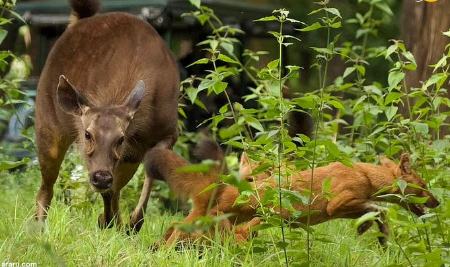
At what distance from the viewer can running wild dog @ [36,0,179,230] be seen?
712cm

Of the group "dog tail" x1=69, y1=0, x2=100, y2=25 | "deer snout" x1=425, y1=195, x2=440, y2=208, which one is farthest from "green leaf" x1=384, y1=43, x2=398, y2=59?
"dog tail" x1=69, y1=0, x2=100, y2=25

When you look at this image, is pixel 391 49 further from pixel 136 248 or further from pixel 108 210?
pixel 108 210

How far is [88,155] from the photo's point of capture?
269 inches

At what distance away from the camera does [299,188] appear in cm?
650

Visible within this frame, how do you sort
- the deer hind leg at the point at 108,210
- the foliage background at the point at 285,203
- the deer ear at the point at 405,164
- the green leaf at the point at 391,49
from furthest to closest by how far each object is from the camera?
1. the deer hind leg at the point at 108,210
2. the deer ear at the point at 405,164
3. the green leaf at the point at 391,49
4. the foliage background at the point at 285,203

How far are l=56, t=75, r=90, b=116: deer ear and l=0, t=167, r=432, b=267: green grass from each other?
661mm

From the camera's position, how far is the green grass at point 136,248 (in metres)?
5.76

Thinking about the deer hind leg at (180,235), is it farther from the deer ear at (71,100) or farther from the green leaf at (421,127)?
the green leaf at (421,127)

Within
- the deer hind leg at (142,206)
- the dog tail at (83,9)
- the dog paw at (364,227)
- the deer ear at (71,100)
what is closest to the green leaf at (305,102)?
the deer hind leg at (142,206)

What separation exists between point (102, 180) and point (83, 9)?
7.72 ft

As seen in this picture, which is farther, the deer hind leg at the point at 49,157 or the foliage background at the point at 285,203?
the deer hind leg at the point at 49,157

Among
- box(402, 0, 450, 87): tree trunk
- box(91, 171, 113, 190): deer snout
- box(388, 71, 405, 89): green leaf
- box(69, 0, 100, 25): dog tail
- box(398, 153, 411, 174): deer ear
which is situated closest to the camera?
box(388, 71, 405, 89): green leaf

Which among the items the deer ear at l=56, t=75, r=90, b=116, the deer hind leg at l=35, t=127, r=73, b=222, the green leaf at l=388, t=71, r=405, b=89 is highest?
the green leaf at l=388, t=71, r=405, b=89

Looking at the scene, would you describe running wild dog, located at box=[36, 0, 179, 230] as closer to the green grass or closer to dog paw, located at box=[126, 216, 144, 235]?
dog paw, located at box=[126, 216, 144, 235]
